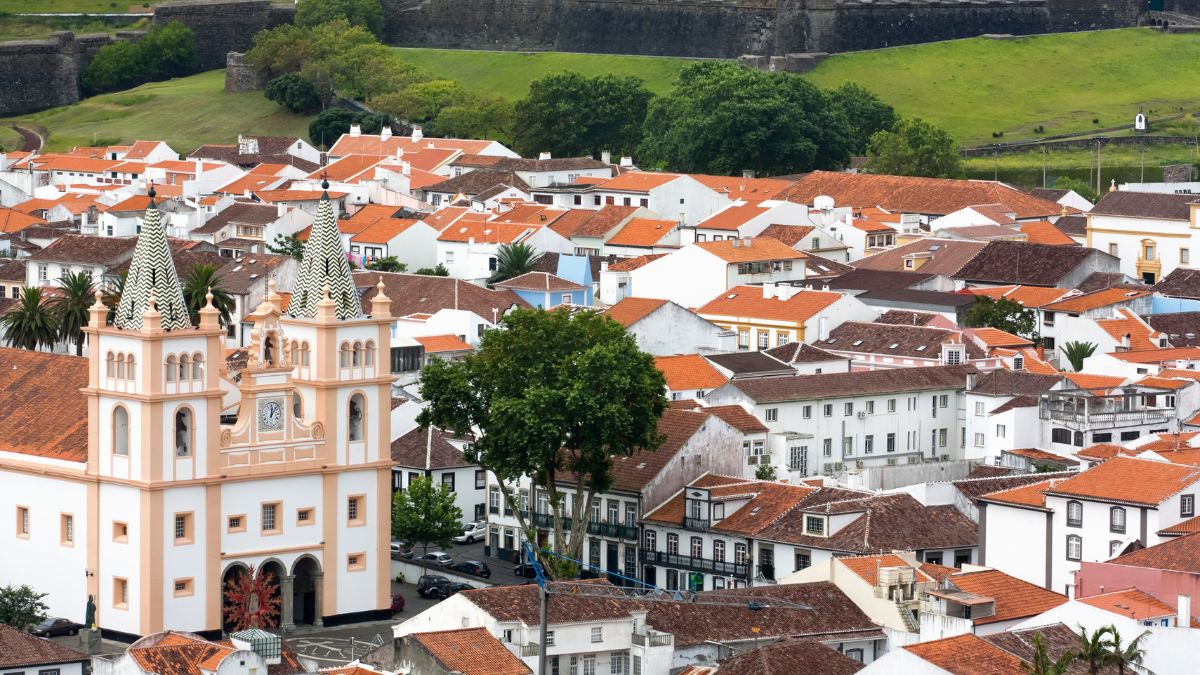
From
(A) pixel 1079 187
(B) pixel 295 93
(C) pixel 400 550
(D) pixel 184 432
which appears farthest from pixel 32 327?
(B) pixel 295 93

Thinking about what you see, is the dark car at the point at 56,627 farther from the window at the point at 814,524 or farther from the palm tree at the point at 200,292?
the palm tree at the point at 200,292

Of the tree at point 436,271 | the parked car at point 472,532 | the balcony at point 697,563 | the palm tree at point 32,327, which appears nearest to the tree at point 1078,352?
the parked car at point 472,532

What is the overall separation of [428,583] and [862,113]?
92.4 m

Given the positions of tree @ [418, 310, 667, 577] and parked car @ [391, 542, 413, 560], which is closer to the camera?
tree @ [418, 310, 667, 577]

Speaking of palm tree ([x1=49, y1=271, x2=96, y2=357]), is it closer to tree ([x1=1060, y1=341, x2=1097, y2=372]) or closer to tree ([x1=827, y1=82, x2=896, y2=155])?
tree ([x1=1060, y1=341, x2=1097, y2=372])

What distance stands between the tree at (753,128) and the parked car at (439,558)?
75.1 meters

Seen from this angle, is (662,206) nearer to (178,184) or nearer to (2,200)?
(178,184)

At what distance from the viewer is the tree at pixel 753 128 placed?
6501 inches

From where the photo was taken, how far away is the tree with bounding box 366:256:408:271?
443 ft

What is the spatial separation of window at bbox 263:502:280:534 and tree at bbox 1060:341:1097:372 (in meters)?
39.5

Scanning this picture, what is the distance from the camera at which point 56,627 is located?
260 feet

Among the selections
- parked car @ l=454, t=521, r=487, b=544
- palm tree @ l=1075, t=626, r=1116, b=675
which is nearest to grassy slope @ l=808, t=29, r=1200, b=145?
parked car @ l=454, t=521, r=487, b=544

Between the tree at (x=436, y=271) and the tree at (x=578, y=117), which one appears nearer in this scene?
the tree at (x=436, y=271)

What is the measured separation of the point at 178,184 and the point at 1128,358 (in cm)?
6396
